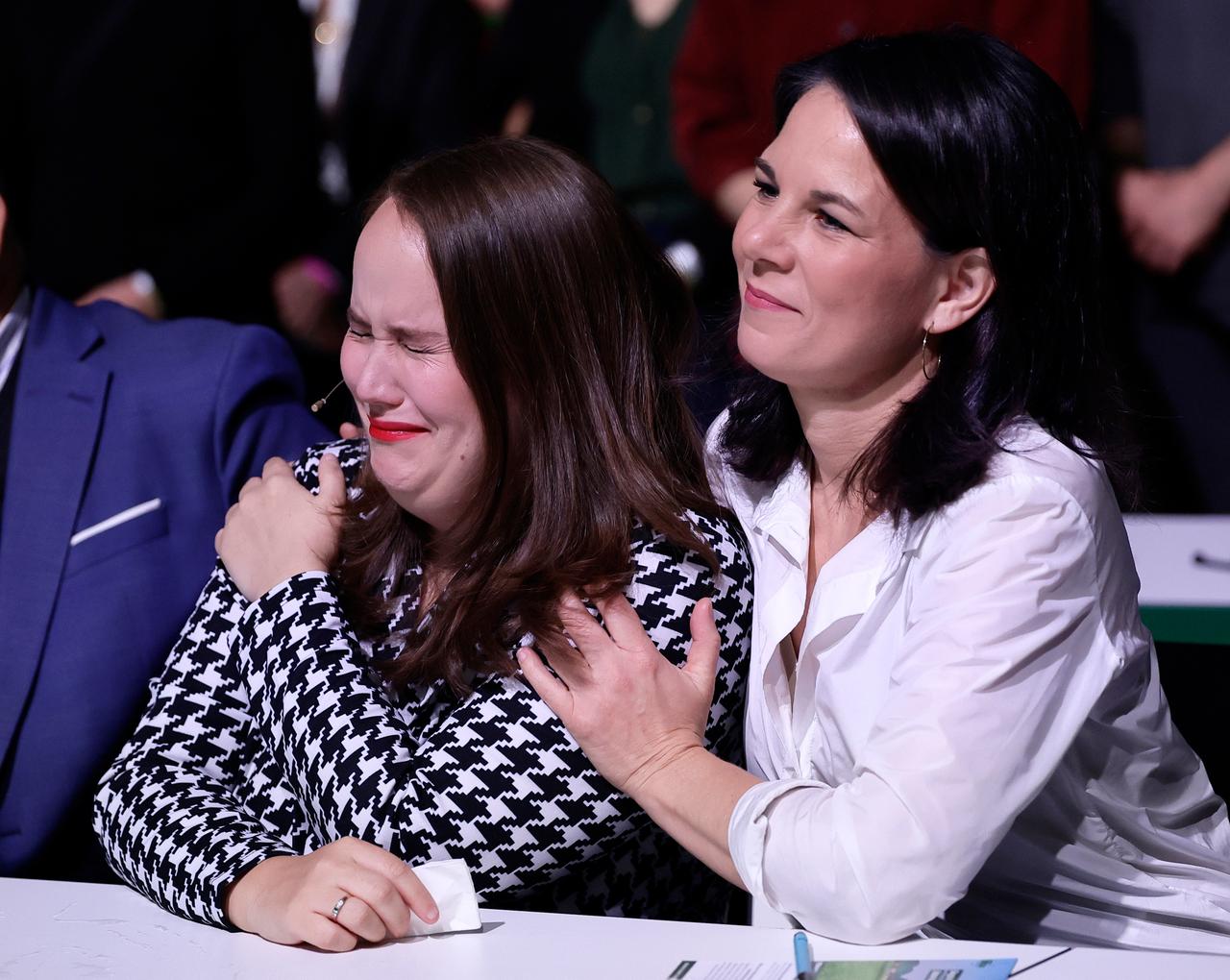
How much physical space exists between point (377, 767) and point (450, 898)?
196 millimetres

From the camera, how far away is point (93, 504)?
74.5 inches

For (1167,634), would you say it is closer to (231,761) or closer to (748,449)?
(748,449)

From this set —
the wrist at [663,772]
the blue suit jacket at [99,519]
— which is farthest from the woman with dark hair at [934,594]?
the blue suit jacket at [99,519]

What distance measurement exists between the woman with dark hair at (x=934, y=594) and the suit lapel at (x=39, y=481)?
30.1 inches

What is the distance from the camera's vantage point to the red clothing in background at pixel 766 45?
2877 millimetres

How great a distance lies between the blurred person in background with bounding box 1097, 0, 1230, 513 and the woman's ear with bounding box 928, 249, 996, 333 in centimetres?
Result: 167

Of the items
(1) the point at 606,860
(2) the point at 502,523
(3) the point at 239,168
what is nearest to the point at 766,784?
(1) the point at 606,860

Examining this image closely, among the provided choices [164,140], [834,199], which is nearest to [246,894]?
[834,199]

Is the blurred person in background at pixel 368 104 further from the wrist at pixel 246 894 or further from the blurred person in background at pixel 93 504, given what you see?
the wrist at pixel 246 894

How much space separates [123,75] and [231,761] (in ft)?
6.46

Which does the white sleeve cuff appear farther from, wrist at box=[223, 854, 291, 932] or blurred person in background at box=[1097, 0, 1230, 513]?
blurred person in background at box=[1097, 0, 1230, 513]

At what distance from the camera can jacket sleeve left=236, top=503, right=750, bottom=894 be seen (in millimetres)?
1439

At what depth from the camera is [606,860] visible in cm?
157

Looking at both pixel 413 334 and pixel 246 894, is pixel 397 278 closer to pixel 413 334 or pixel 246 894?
pixel 413 334
